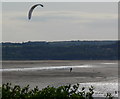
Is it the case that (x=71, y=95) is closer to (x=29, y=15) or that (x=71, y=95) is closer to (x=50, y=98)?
(x=50, y=98)

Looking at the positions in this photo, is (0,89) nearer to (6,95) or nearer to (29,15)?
(6,95)

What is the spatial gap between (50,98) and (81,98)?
82 centimetres

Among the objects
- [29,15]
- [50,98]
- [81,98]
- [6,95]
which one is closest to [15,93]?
[6,95]

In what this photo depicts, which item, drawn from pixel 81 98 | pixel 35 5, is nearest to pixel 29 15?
pixel 35 5

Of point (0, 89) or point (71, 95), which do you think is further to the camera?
point (0, 89)

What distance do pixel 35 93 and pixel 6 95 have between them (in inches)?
31.5

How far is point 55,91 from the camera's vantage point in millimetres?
10812

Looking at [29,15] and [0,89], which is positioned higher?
[29,15]

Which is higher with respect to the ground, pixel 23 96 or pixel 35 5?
pixel 35 5

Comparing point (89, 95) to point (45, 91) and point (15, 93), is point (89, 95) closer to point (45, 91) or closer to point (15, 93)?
point (45, 91)

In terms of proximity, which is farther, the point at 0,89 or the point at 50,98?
the point at 0,89

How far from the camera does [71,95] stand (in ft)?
34.5

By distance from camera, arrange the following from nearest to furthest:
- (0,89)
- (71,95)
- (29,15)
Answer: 1. (71,95)
2. (0,89)
3. (29,15)

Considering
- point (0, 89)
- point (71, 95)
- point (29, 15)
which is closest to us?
point (71, 95)
